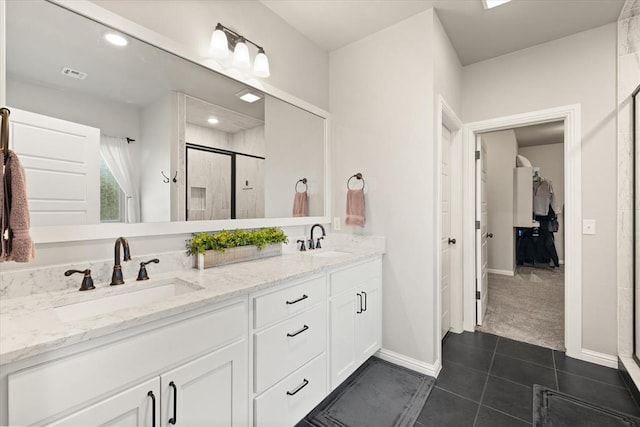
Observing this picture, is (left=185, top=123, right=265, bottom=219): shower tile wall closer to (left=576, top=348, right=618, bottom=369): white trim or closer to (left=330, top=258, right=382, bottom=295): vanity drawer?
(left=330, top=258, right=382, bottom=295): vanity drawer

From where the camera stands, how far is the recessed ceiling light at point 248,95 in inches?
76.5

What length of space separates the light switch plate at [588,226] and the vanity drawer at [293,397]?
7.70ft

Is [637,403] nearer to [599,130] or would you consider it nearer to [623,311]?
[623,311]

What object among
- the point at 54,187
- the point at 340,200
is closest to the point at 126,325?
the point at 54,187

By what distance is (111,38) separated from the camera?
4.45 ft

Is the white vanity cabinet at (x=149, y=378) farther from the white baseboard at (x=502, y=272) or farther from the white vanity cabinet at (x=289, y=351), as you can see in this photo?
the white baseboard at (x=502, y=272)

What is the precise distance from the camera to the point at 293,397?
1525 millimetres

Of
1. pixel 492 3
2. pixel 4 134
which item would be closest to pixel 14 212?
pixel 4 134

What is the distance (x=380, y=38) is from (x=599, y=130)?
191 cm

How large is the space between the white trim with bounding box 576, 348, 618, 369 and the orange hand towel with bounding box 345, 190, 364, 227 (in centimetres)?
209

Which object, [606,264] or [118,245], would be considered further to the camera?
[606,264]

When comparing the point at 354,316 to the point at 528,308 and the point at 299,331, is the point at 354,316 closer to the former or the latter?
the point at 299,331

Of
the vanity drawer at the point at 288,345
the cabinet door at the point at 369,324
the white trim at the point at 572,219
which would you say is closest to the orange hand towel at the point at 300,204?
the cabinet door at the point at 369,324

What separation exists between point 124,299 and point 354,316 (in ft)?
4.52
